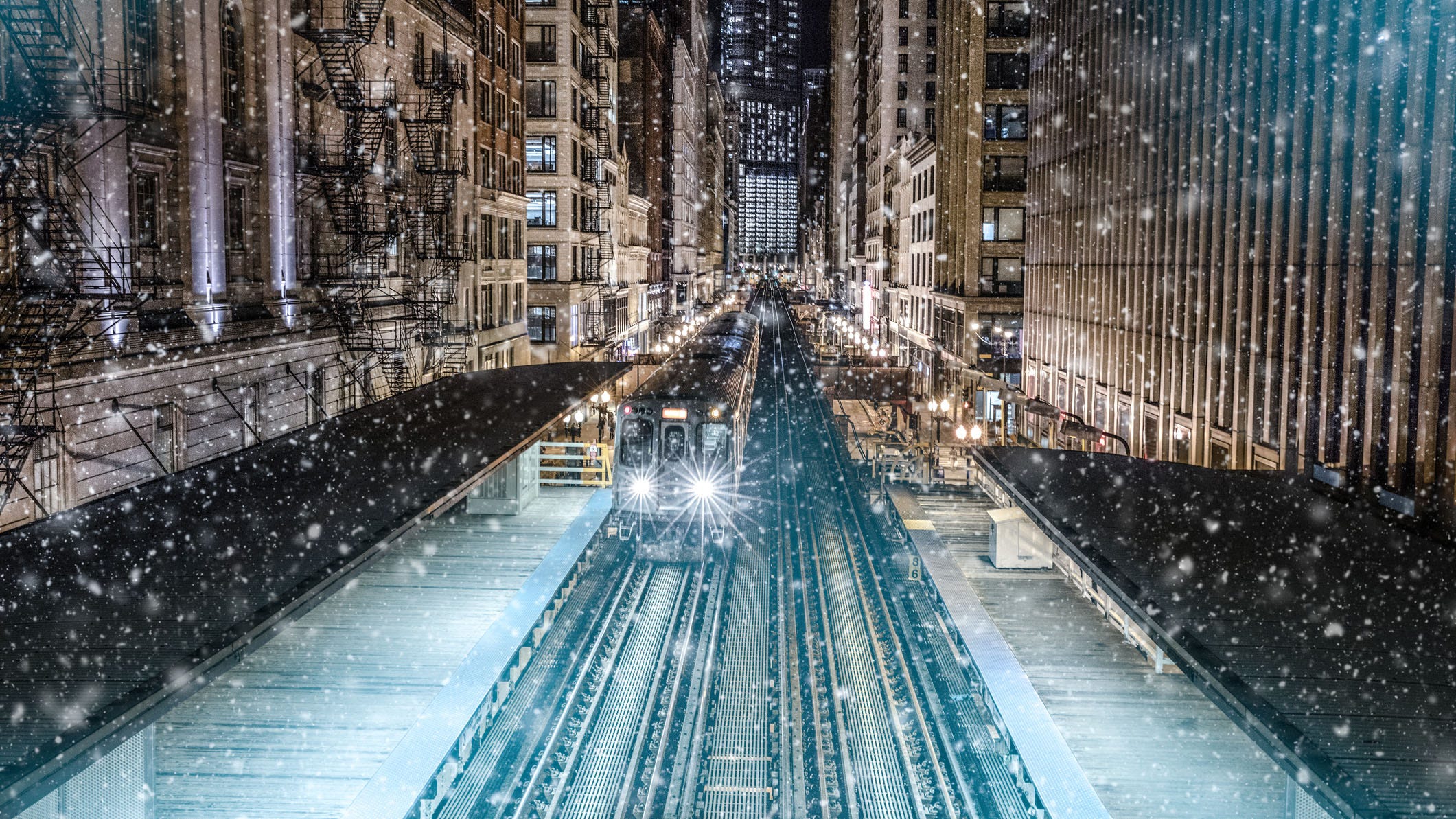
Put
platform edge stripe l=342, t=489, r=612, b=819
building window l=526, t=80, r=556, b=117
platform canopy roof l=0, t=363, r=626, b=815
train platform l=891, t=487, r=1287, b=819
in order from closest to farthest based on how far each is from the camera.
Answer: platform canopy roof l=0, t=363, r=626, b=815, platform edge stripe l=342, t=489, r=612, b=819, train platform l=891, t=487, r=1287, b=819, building window l=526, t=80, r=556, b=117

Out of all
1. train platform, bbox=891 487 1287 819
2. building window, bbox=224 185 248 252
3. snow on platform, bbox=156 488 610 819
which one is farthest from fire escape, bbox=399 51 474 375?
train platform, bbox=891 487 1287 819

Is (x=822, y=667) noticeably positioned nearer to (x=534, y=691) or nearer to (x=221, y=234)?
(x=534, y=691)

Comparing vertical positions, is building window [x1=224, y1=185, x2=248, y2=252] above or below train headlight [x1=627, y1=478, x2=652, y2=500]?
above

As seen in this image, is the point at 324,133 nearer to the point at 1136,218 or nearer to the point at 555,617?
the point at 555,617

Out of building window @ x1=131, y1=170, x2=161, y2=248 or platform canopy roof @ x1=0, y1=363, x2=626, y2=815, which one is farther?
building window @ x1=131, y1=170, x2=161, y2=248

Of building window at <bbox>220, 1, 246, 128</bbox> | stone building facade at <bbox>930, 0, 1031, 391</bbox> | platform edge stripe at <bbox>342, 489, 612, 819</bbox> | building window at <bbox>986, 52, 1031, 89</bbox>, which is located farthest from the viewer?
building window at <bbox>986, 52, 1031, 89</bbox>

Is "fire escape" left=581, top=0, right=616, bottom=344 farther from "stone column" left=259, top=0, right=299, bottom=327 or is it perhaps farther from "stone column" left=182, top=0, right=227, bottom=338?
"stone column" left=182, top=0, right=227, bottom=338

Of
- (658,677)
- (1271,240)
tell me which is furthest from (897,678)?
(1271,240)

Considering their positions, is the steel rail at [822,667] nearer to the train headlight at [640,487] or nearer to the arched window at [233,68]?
the train headlight at [640,487]
